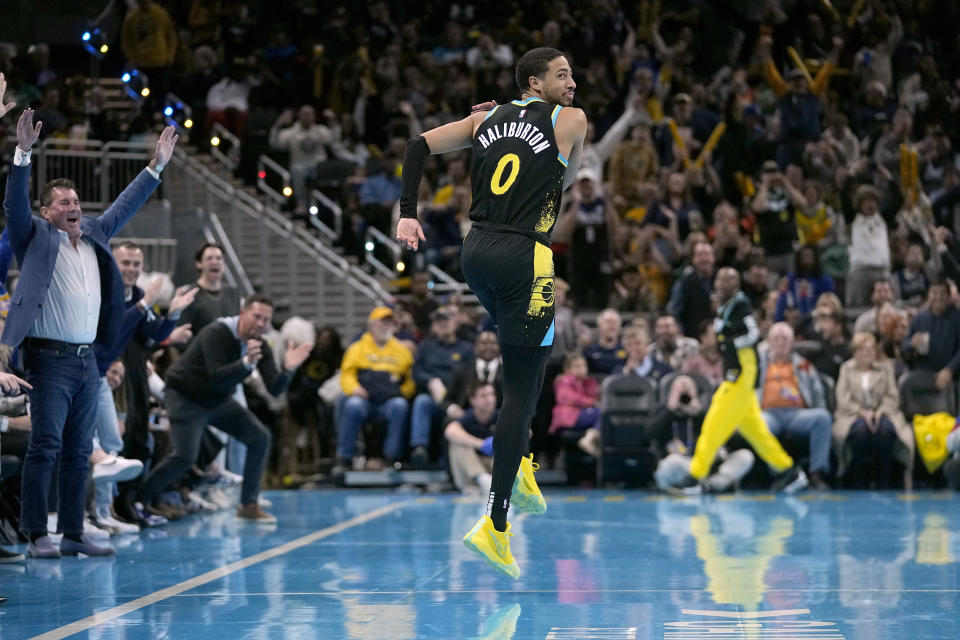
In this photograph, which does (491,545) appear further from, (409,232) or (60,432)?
(60,432)

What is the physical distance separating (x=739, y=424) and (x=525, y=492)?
6603 millimetres

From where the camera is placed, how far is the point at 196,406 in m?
9.96

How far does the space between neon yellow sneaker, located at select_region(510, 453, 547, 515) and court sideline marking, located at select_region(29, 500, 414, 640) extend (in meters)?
1.58

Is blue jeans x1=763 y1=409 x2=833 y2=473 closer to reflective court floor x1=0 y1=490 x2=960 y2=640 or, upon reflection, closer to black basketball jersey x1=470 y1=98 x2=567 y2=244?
reflective court floor x1=0 y1=490 x2=960 y2=640

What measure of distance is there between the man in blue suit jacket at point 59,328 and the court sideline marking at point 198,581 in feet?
3.19

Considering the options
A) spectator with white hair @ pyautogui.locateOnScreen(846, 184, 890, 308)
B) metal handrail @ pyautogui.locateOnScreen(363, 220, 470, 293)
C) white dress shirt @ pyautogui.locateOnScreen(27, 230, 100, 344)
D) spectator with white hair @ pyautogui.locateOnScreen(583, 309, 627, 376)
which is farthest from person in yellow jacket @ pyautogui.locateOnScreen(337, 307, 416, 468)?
white dress shirt @ pyautogui.locateOnScreen(27, 230, 100, 344)

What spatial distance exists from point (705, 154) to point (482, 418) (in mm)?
5716

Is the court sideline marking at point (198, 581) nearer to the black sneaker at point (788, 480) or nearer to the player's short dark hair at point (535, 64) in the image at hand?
the player's short dark hair at point (535, 64)

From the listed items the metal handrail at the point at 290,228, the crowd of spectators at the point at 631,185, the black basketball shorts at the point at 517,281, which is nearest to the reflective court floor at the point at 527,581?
the black basketball shorts at the point at 517,281

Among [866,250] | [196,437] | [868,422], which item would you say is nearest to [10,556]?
[196,437]

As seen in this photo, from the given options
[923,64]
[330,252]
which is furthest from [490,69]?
[923,64]

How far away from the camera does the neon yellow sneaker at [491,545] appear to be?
230 inches

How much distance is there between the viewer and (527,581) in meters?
6.53

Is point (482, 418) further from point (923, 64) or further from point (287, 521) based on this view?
point (923, 64)
